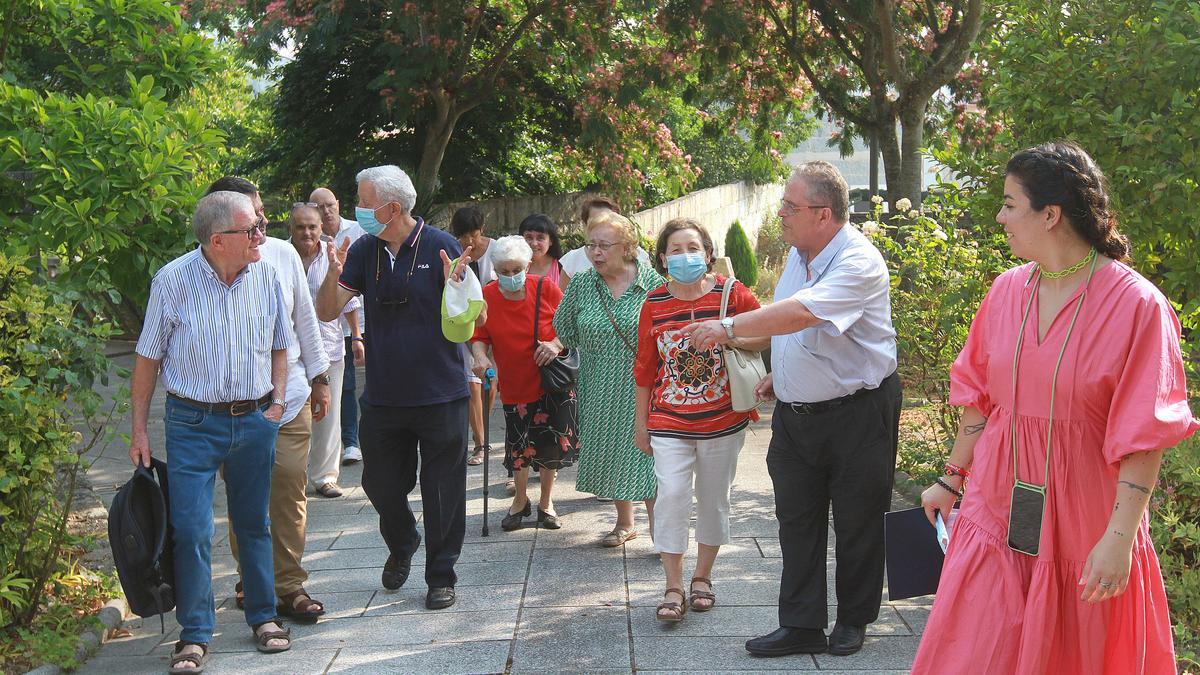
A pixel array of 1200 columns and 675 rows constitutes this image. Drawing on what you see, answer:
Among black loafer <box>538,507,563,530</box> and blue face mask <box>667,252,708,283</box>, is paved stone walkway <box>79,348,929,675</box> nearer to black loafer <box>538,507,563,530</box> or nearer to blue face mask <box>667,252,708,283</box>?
black loafer <box>538,507,563,530</box>

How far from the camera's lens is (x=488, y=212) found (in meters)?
15.4

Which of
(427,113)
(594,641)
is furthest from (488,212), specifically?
(594,641)

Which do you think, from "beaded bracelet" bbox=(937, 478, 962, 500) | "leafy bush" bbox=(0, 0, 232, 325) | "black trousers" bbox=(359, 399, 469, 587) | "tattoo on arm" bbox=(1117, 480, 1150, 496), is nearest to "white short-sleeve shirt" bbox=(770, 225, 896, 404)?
"beaded bracelet" bbox=(937, 478, 962, 500)

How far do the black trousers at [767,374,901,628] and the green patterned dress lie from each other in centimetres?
160

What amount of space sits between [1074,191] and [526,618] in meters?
3.21

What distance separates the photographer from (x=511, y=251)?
277 inches

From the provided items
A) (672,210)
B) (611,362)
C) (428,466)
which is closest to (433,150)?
(672,210)

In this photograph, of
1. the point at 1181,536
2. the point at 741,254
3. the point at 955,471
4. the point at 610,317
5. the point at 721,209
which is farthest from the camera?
the point at 721,209

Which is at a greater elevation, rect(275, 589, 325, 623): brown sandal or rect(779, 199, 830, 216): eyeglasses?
rect(779, 199, 830, 216): eyeglasses

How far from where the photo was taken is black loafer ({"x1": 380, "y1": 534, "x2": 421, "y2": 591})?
6121 millimetres

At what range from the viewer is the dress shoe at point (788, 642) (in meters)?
4.98

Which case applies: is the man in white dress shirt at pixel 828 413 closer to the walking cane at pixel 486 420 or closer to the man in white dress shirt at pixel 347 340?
the walking cane at pixel 486 420

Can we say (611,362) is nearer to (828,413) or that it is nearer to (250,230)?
(828,413)

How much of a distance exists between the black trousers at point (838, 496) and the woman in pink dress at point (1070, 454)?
133 centimetres
